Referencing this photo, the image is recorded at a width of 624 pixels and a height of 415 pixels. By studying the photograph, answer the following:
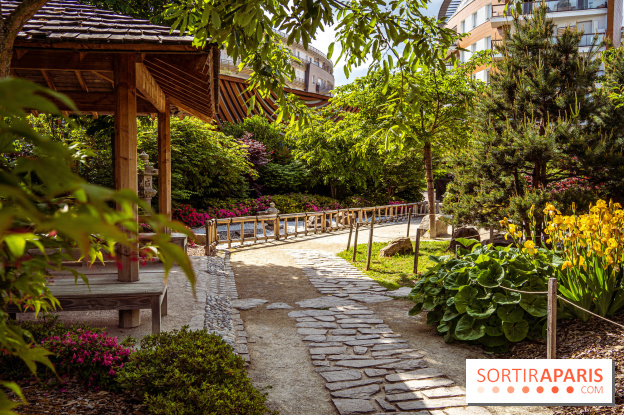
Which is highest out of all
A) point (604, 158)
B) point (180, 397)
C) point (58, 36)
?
point (58, 36)

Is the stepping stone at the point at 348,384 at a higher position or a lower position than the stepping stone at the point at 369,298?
higher

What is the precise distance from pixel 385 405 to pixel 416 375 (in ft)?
2.31

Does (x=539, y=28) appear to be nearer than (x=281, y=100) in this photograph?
No

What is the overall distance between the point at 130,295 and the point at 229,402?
6.78 ft

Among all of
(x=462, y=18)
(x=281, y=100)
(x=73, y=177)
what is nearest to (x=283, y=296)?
(x=281, y=100)

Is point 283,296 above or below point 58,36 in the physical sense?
below

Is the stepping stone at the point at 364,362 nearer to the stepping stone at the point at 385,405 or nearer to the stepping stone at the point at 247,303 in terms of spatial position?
the stepping stone at the point at 385,405

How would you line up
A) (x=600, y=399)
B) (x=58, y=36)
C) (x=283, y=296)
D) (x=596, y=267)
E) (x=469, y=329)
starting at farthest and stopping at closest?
(x=283, y=296) → (x=469, y=329) → (x=596, y=267) → (x=58, y=36) → (x=600, y=399)

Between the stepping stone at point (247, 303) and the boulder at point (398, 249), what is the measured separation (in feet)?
15.3

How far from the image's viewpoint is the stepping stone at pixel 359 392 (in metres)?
3.78

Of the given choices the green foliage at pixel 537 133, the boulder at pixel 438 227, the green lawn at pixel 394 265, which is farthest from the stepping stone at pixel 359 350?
the boulder at pixel 438 227

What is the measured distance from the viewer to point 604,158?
7.97 meters

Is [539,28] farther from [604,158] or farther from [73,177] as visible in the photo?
[73,177]

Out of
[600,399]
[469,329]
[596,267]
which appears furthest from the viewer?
[469,329]
